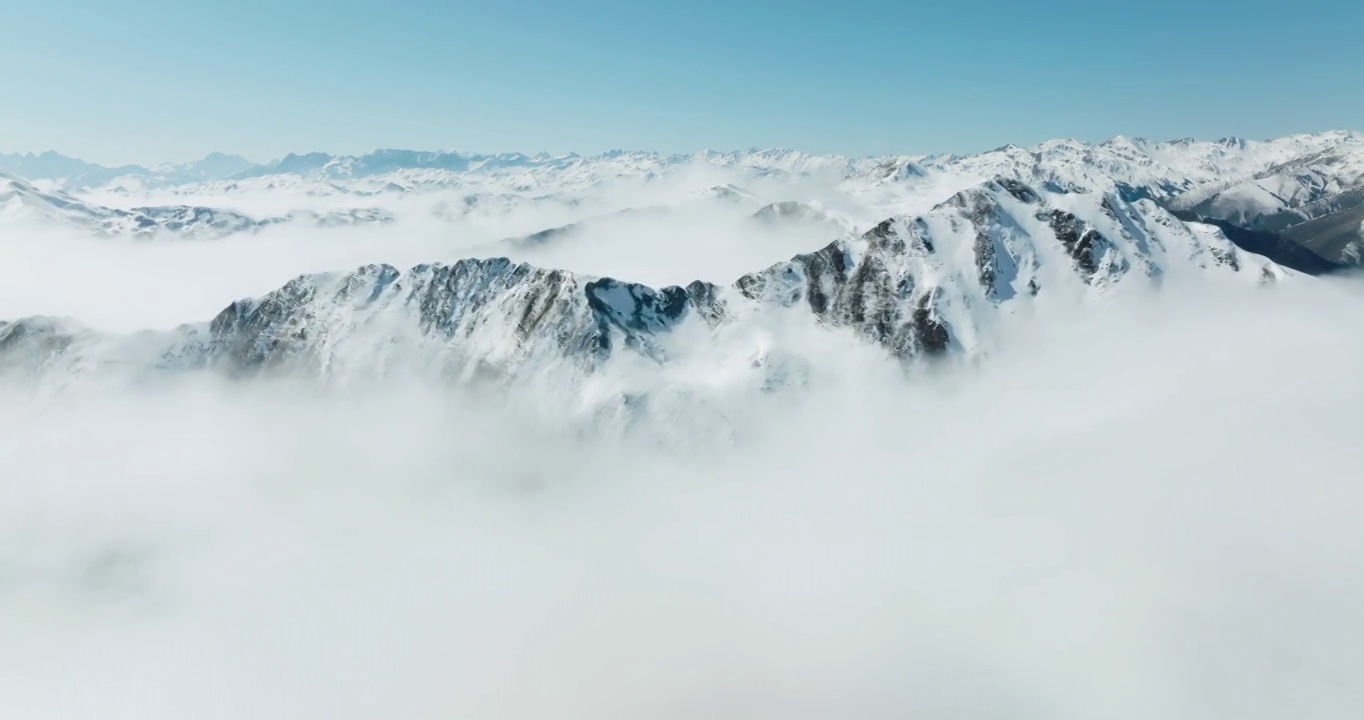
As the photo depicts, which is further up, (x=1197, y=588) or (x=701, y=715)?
(x=1197, y=588)

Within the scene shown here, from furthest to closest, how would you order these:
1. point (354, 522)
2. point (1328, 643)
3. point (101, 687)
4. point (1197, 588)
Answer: point (354, 522)
point (101, 687)
point (1197, 588)
point (1328, 643)

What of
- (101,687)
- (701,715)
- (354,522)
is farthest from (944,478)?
(101,687)

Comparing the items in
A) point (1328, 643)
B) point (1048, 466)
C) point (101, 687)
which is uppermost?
point (1048, 466)

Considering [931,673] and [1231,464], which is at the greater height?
[1231,464]

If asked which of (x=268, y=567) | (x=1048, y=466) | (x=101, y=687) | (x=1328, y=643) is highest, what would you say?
(x=1048, y=466)

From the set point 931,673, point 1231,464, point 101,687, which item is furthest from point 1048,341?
point 101,687

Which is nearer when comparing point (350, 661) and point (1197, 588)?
point (1197, 588)

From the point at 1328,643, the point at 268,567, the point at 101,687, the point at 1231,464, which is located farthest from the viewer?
the point at 268,567

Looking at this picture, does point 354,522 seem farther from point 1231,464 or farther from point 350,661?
point 1231,464

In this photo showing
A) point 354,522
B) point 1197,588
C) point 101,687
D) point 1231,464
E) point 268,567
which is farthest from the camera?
point 354,522

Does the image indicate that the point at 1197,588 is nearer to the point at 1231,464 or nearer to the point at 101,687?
the point at 1231,464
